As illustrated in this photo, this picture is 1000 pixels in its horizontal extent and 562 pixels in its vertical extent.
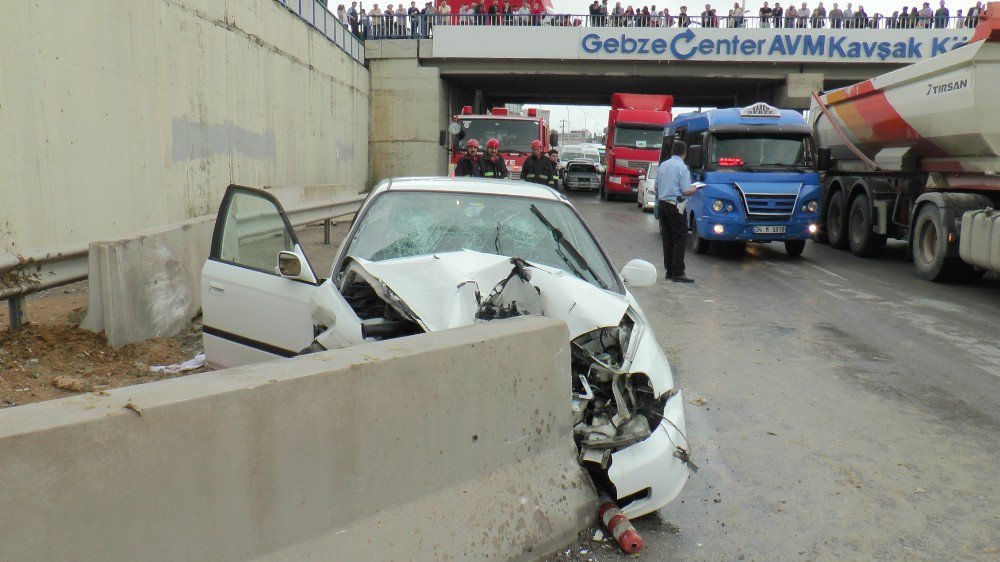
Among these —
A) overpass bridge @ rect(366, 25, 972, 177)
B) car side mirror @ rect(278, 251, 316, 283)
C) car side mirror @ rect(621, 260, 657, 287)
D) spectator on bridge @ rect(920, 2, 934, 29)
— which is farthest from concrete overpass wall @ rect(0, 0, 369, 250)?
spectator on bridge @ rect(920, 2, 934, 29)

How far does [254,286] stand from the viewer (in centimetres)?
458

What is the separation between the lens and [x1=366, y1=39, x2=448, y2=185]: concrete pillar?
32.6 m

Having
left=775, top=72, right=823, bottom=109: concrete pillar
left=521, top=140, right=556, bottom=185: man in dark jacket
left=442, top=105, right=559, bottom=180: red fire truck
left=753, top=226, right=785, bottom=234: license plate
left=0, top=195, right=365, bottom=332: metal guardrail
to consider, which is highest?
left=775, top=72, right=823, bottom=109: concrete pillar

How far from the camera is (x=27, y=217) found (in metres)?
8.23

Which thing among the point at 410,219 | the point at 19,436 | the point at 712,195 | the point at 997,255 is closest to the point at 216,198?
the point at 712,195

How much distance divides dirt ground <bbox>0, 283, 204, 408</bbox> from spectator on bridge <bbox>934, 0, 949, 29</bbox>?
32705 millimetres

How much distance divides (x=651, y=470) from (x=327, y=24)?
75.4ft

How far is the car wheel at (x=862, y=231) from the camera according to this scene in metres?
15.3

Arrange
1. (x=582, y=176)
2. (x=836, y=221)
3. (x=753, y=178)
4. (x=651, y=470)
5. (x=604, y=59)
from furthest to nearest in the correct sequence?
(x=582, y=176) → (x=604, y=59) → (x=836, y=221) → (x=753, y=178) → (x=651, y=470)

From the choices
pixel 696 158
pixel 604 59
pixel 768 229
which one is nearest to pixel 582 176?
pixel 604 59

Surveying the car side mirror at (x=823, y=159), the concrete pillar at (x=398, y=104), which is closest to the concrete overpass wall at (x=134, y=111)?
the car side mirror at (x=823, y=159)

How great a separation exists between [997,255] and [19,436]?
Result: 11.6 m

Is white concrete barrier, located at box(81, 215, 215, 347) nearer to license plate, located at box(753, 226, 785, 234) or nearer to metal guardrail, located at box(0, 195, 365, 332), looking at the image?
metal guardrail, located at box(0, 195, 365, 332)

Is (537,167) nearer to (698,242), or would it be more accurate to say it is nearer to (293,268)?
(698,242)
